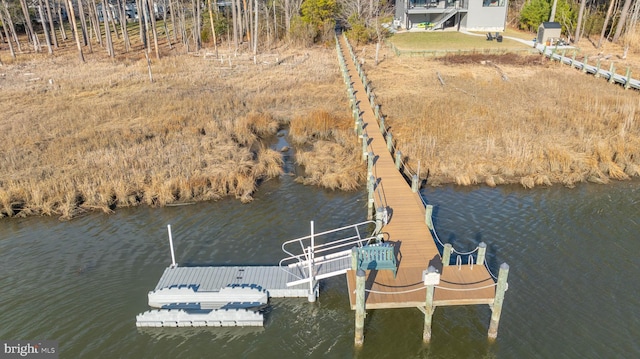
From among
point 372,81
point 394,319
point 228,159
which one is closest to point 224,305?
point 394,319

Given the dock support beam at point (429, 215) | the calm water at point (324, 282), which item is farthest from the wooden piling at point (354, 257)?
the dock support beam at point (429, 215)

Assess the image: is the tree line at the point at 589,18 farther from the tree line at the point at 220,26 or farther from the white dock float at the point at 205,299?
the white dock float at the point at 205,299

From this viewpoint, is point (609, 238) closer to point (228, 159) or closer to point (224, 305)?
point (224, 305)

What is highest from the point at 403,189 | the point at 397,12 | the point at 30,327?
the point at 397,12

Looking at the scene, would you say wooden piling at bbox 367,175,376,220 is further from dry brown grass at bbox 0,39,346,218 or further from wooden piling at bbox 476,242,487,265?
wooden piling at bbox 476,242,487,265

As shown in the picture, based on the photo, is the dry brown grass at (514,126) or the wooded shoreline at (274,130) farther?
the dry brown grass at (514,126)

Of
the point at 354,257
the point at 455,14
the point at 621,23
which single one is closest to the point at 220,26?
the point at 455,14

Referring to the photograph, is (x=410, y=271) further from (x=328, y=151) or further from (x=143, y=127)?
(x=143, y=127)

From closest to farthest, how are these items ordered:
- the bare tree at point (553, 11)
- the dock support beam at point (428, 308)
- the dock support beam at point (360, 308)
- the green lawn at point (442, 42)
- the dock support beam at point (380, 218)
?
the dock support beam at point (428, 308) < the dock support beam at point (360, 308) < the dock support beam at point (380, 218) < the green lawn at point (442, 42) < the bare tree at point (553, 11)
